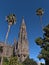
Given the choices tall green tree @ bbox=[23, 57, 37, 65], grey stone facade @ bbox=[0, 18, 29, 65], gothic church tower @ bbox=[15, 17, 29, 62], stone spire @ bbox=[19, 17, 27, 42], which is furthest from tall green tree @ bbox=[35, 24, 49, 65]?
stone spire @ bbox=[19, 17, 27, 42]

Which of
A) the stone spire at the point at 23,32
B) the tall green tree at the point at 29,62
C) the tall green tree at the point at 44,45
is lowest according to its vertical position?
the tall green tree at the point at 29,62

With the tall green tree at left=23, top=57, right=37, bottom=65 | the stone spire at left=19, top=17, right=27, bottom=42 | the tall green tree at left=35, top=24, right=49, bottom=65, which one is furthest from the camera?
the stone spire at left=19, top=17, right=27, bottom=42

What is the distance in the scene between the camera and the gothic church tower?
513 feet

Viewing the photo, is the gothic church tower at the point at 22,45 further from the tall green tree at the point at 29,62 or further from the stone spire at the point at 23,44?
the tall green tree at the point at 29,62

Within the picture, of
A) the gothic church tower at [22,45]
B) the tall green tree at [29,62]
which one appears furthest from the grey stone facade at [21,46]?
the tall green tree at [29,62]

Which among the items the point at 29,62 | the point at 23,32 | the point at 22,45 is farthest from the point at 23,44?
the point at 29,62

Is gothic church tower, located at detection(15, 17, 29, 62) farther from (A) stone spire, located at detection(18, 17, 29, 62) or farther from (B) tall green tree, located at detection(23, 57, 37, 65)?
(B) tall green tree, located at detection(23, 57, 37, 65)

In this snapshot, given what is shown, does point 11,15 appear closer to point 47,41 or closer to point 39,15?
point 39,15

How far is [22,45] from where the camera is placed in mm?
163625

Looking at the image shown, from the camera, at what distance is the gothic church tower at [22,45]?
6156 inches

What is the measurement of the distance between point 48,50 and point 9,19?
123 ft

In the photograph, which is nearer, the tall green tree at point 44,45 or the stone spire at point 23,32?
the tall green tree at point 44,45

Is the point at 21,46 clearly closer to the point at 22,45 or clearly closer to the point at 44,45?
the point at 22,45

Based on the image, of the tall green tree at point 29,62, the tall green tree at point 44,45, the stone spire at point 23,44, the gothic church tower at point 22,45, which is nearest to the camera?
the tall green tree at point 44,45
